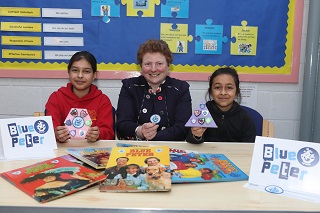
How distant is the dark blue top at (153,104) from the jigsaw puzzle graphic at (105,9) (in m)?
0.64

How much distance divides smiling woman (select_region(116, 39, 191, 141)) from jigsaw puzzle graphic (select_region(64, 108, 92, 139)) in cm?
30

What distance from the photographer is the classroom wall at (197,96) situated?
243 centimetres

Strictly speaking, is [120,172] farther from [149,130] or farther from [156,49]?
[156,49]

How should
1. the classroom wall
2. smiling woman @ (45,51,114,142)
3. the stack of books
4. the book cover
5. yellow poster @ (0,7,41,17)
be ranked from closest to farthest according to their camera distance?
the stack of books, the book cover, smiling woman @ (45,51,114,142), yellow poster @ (0,7,41,17), the classroom wall

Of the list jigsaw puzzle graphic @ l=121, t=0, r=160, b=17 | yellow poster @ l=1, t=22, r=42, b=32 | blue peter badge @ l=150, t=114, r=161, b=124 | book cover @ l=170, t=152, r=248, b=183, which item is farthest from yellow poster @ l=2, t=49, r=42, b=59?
book cover @ l=170, t=152, r=248, b=183

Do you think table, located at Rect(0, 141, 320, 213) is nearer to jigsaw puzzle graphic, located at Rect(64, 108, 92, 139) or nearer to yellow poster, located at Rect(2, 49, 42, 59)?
jigsaw puzzle graphic, located at Rect(64, 108, 92, 139)

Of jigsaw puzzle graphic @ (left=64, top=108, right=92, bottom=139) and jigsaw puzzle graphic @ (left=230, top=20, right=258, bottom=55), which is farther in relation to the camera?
jigsaw puzzle graphic @ (left=230, top=20, right=258, bottom=55)

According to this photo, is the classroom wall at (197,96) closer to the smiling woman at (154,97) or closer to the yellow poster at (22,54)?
the yellow poster at (22,54)

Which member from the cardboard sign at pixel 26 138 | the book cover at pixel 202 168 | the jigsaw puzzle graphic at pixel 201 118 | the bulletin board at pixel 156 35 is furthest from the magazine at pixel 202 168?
the bulletin board at pixel 156 35

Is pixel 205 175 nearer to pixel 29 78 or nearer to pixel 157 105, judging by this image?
pixel 157 105

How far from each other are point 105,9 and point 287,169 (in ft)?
6.06

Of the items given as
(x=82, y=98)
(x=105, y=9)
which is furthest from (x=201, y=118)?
(x=105, y=9)

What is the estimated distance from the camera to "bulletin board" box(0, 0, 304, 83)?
7.71ft

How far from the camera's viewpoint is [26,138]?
48.0 inches
